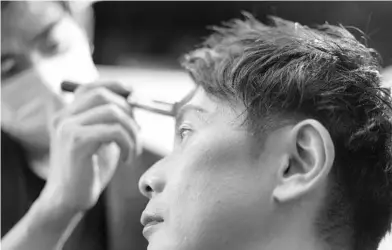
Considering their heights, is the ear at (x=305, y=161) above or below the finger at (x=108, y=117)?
above

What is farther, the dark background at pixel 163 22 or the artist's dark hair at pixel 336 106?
the dark background at pixel 163 22

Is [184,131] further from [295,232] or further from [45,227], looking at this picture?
[45,227]

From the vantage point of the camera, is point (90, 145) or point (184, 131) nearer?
point (184, 131)

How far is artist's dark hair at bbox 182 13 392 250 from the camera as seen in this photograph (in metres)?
0.68

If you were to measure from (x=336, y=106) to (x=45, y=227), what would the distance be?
50cm

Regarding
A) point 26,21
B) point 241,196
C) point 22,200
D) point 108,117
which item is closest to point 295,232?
point 241,196

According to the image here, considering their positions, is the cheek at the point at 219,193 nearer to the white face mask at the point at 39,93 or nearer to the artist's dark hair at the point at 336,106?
the artist's dark hair at the point at 336,106

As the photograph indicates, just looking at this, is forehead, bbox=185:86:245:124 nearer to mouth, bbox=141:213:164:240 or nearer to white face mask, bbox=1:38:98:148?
mouth, bbox=141:213:164:240

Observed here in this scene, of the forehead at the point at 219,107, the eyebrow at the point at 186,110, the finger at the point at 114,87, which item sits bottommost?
the finger at the point at 114,87

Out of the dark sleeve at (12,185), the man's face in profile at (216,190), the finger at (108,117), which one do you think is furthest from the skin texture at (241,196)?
the dark sleeve at (12,185)

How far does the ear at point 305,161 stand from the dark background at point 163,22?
0.32 metres

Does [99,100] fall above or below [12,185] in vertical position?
above

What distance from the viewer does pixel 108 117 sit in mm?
912

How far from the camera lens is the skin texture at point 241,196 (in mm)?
677
